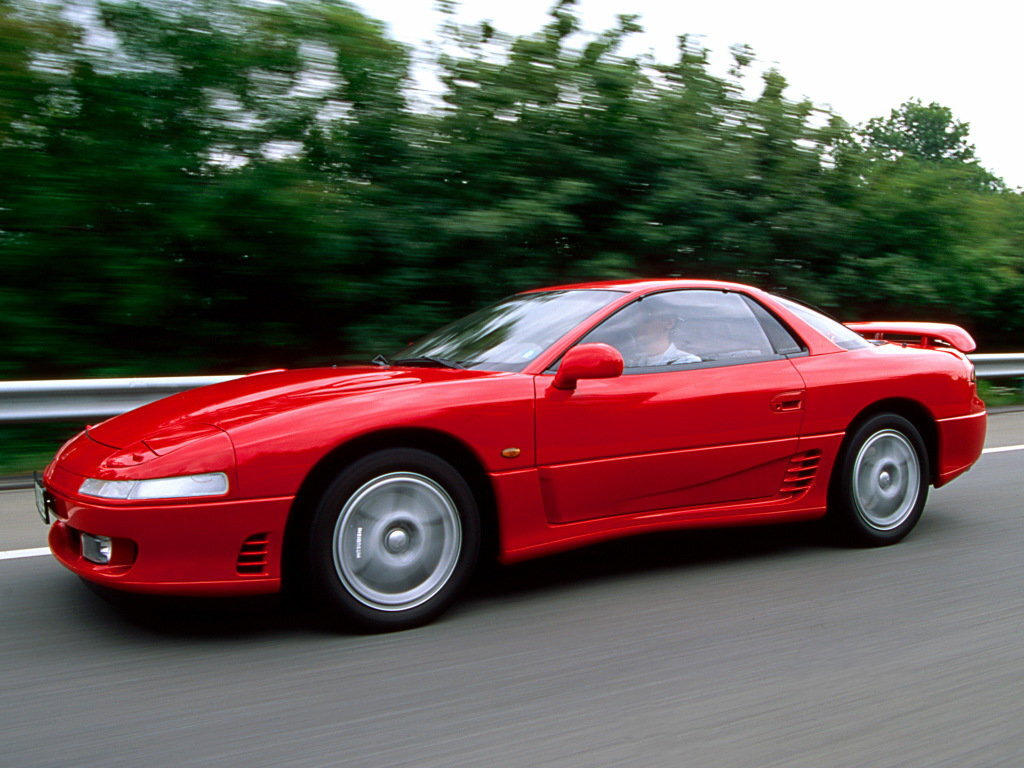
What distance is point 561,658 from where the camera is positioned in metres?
3.64

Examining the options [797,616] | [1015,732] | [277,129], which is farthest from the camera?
[277,129]

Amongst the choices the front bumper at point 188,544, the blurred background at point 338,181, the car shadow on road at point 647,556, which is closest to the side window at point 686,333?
the car shadow on road at point 647,556

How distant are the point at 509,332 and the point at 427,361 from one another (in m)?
0.39

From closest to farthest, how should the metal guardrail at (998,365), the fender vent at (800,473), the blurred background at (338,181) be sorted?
the fender vent at (800,473) < the blurred background at (338,181) < the metal guardrail at (998,365)

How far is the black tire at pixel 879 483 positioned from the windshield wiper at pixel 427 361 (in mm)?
1985

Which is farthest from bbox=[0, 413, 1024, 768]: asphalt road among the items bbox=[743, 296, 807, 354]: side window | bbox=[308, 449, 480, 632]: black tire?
bbox=[743, 296, 807, 354]: side window

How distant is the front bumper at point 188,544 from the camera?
3504 mm

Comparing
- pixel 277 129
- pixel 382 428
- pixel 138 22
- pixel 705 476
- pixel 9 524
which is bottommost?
pixel 9 524

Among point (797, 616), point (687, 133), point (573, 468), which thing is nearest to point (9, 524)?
point (573, 468)

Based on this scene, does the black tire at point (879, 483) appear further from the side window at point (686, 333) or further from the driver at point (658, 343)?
the driver at point (658, 343)

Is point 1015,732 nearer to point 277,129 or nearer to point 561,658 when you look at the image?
point 561,658

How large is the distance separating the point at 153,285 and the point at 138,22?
7.05 feet

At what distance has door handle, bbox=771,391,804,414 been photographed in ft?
16.0

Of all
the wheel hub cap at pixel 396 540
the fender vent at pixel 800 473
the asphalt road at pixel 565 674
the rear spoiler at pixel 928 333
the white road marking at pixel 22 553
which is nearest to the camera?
the asphalt road at pixel 565 674
